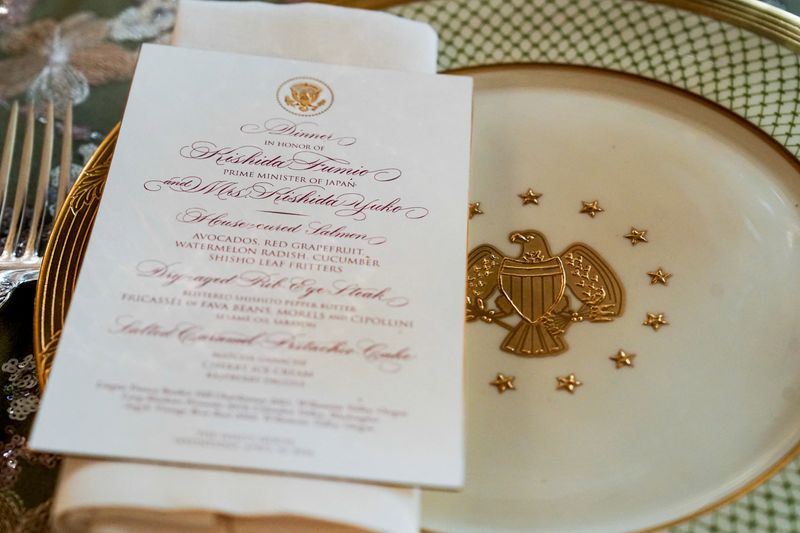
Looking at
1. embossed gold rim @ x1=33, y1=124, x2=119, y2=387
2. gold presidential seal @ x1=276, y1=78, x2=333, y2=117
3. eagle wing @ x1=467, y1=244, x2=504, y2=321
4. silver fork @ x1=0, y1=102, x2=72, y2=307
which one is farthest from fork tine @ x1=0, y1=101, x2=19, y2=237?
eagle wing @ x1=467, y1=244, x2=504, y2=321

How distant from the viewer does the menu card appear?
0.39 metres

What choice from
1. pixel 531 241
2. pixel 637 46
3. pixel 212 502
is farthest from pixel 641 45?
pixel 212 502

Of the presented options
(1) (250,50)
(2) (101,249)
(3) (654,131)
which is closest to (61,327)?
(2) (101,249)

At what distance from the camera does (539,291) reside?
528mm

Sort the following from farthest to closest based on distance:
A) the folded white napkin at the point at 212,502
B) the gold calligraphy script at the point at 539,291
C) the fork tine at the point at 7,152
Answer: the fork tine at the point at 7,152, the gold calligraphy script at the point at 539,291, the folded white napkin at the point at 212,502

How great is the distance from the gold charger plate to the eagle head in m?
0.18

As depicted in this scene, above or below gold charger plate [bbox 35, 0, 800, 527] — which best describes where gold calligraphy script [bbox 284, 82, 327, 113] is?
below

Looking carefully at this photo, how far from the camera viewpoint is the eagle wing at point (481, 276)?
0.52 m

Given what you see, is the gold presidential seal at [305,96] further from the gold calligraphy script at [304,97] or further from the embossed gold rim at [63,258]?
the embossed gold rim at [63,258]

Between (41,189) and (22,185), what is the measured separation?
2 cm

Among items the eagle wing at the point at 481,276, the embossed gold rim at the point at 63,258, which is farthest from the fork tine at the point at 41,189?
the eagle wing at the point at 481,276

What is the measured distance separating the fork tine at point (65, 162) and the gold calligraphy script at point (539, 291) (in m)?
0.38

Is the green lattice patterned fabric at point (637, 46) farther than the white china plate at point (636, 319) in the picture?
Yes

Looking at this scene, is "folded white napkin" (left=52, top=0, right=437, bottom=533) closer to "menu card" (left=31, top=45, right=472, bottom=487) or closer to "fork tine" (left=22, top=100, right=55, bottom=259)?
"menu card" (left=31, top=45, right=472, bottom=487)
